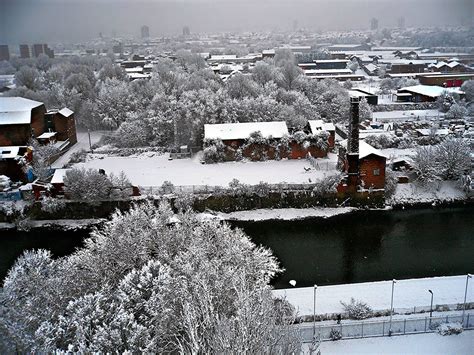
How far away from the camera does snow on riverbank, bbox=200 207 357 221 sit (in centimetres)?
2197

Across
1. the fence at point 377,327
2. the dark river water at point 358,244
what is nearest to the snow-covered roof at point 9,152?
the dark river water at point 358,244

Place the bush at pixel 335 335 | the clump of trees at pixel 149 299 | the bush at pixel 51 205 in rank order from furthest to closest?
the bush at pixel 51 205, the bush at pixel 335 335, the clump of trees at pixel 149 299

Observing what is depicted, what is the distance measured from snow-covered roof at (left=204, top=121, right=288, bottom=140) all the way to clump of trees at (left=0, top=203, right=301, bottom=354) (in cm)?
1358

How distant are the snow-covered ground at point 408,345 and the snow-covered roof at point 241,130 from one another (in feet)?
56.5

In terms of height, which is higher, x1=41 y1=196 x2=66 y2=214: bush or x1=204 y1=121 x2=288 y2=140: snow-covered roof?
x1=204 y1=121 x2=288 y2=140: snow-covered roof

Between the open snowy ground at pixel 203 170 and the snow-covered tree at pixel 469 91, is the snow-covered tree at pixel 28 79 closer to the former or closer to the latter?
the open snowy ground at pixel 203 170

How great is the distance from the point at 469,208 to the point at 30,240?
20.3m

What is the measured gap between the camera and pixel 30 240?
20.5 metres

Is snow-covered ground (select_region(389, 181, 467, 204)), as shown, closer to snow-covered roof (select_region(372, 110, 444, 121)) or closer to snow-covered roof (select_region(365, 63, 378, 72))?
snow-covered roof (select_region(372, 110, 444, 121))

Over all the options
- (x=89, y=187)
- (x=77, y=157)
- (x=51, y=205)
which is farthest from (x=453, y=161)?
(x=77, y=157)

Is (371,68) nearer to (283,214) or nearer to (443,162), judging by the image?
(443,162)

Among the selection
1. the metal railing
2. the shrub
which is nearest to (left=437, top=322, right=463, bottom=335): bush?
the metal railing

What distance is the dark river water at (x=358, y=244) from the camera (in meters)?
17.1

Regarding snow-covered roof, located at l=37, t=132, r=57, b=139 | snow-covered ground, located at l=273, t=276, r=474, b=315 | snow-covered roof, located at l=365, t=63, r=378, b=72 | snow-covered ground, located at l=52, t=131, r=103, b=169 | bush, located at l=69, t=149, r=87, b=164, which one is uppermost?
snow-covered roof, located at l=365, t=63, r=378, b=72
